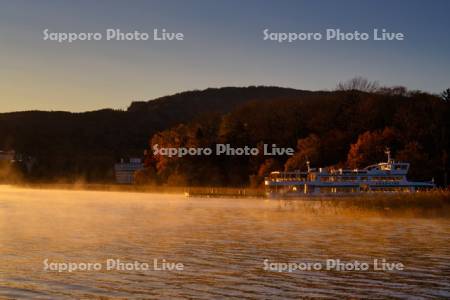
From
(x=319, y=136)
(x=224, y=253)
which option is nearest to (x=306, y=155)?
(x=319, y=136)

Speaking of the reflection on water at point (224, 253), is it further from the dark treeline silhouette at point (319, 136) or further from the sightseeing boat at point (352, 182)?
the dark treeline silhouette at point (319, 136)

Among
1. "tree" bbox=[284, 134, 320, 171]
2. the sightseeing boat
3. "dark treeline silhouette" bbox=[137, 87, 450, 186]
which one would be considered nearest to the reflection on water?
the sightseeing boat

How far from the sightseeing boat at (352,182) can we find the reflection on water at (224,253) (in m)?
38.1

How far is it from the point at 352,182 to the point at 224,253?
218 ft

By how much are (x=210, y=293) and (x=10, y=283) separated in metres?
7.76

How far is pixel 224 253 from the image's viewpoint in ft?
115

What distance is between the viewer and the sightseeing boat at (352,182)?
9656 cm

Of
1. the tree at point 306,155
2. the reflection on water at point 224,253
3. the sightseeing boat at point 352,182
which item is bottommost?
the reflection on water at point 224,253

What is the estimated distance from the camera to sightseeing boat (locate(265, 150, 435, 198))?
3802 inches

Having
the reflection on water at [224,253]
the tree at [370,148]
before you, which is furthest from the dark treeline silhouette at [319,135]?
the reflection on water at [224,253]

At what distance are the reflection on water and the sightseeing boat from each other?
38.1 metres

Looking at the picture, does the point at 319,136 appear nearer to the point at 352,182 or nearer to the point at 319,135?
the point at 319,135

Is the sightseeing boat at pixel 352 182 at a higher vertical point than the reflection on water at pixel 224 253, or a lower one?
higher

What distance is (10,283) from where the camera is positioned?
26156 millimetres
